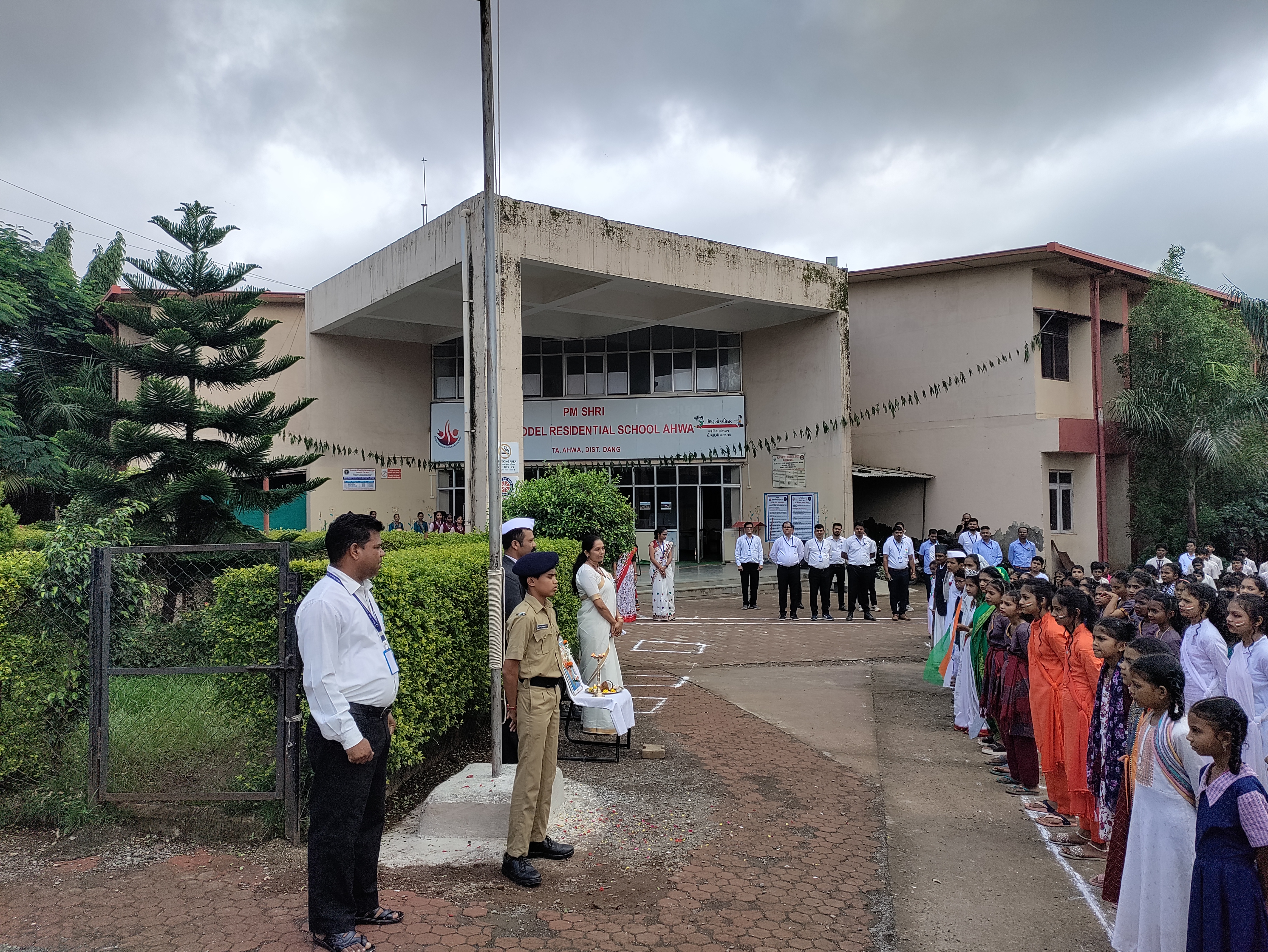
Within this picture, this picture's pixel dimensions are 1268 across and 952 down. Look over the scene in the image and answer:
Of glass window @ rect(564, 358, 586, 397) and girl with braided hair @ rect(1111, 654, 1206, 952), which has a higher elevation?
glass window @ rect(564, 358, 586, 397)

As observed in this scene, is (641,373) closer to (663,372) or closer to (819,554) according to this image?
(663,372)

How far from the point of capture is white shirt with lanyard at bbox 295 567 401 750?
3.33 meters

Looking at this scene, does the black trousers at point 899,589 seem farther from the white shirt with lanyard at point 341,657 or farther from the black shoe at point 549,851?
the white shirt with lanyard at point 341,657

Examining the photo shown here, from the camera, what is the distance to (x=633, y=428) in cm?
2153

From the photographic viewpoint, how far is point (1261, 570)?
11.9 metres

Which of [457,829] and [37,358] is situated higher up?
[37,358]

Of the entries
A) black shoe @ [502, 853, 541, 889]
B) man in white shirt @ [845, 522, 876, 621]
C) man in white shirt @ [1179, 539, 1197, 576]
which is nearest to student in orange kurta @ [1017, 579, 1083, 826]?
black shoe @ [502, 853, 541, 889]

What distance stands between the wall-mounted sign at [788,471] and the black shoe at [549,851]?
16.4 m

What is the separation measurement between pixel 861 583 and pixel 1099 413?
363 inches

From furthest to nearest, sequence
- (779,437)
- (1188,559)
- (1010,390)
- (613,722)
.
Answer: (779,437), (1010,390), (1188,559), (613,722)

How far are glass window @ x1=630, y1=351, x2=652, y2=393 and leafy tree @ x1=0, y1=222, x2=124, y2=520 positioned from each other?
37.8ft

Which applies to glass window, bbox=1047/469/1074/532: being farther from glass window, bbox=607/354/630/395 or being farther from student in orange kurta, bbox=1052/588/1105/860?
student in orange kurta, bbox=1052/588/1105/860

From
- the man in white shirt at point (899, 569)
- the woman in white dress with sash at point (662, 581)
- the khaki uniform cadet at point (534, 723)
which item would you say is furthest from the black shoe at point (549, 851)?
the man in white shirt at point (899, 569)

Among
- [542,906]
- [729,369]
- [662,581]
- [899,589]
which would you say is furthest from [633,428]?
[542,906]
